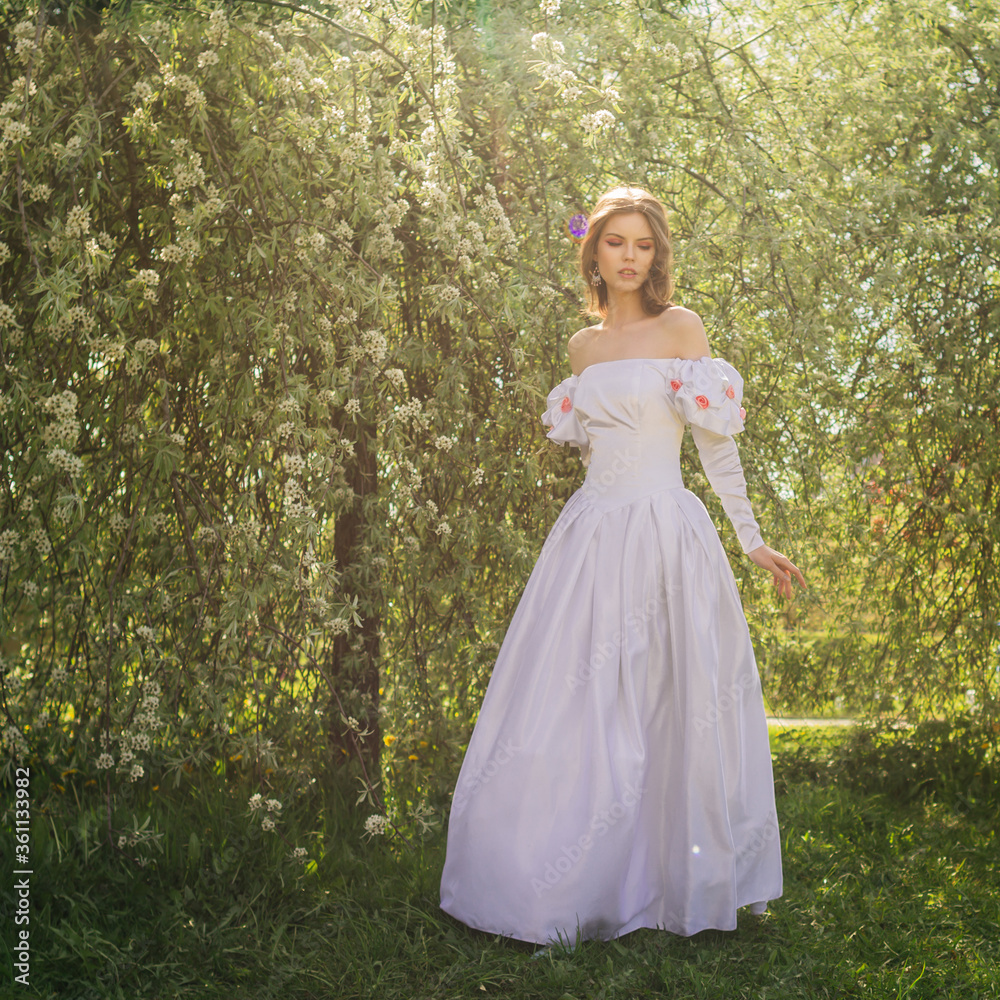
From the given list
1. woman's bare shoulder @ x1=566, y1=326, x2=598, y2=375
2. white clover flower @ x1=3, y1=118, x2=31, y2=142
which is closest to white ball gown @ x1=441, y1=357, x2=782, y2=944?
woman's bare shoulder @ x1=566, y1=326, x2=598, y2=375

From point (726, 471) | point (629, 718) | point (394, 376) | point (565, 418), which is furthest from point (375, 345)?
point (629, 718)

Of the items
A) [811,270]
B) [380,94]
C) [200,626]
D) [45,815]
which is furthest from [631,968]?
[380,94]

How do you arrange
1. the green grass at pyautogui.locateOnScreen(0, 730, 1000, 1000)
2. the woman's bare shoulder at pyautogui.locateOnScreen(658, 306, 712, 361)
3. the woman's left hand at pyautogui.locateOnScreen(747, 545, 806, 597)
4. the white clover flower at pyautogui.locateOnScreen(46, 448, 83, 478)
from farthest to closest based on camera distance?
the woman's bare shoulder at pyautogui.locateOnScreen(658, 306, 712, 361), the woman's left hand at pyautogui.locateOnScreen(747, 545, 806, 597), the green grass at pyautogui.locateOnScreen(0, 730, 1000, 1000), the white clover flower at pyautogui.locateOnScreen(46, 448, 83, 478)

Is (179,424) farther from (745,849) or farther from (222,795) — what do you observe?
(745,849)

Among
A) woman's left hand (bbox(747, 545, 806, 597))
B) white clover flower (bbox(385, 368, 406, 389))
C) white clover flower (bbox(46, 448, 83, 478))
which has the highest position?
white clover flower (bbox(385, 368, 406, 389))

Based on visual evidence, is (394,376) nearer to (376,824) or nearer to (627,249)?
(627,249)

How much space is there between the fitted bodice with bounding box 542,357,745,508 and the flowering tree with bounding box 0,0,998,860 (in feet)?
0.62

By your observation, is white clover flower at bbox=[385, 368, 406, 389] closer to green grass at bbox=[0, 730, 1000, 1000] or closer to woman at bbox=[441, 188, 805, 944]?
woman at bbox=[441, 188, 805, 944]

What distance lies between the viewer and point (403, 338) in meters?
2.57

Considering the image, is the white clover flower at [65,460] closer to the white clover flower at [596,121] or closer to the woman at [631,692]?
the woman at [631,692]

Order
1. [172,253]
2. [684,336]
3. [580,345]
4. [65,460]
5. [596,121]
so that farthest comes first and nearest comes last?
[580,345] < [684,336] < [596,121] < [172,253] < [65,460]

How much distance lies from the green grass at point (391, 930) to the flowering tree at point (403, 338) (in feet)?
0.66

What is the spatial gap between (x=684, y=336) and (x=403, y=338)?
2.34 feet

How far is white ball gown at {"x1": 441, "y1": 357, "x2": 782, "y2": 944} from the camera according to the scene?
83.9 inches
